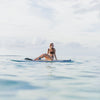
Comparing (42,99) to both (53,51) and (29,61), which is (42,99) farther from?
(53,51)

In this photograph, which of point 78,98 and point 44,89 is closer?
point 78,98

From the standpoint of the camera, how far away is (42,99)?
394 cm

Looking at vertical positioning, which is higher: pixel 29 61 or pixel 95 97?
pixel 29 61

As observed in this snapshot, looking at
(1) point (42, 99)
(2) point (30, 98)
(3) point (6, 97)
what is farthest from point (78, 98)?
(3) point (6, 97)

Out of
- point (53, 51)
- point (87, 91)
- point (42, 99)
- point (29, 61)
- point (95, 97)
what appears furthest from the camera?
point (53, 51)

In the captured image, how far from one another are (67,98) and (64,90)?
727 mm

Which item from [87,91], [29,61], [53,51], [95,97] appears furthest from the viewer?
[53,51]

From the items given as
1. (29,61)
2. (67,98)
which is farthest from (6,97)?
(29,61)

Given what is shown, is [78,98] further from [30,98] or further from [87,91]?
[30,98]

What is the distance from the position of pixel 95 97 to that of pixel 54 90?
1.13 metres

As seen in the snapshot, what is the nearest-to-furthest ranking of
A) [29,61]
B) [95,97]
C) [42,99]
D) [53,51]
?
[42,99]
[95,97]
[29,61]
[53,51]

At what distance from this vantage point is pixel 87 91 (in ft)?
15.7

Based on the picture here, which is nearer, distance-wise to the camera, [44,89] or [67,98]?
[67,98]

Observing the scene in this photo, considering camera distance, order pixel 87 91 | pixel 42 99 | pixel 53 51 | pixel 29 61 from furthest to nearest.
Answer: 1. pixel 53 51
2. pixel 29 61
3. pixel 87 91
4. pixel 42 99
